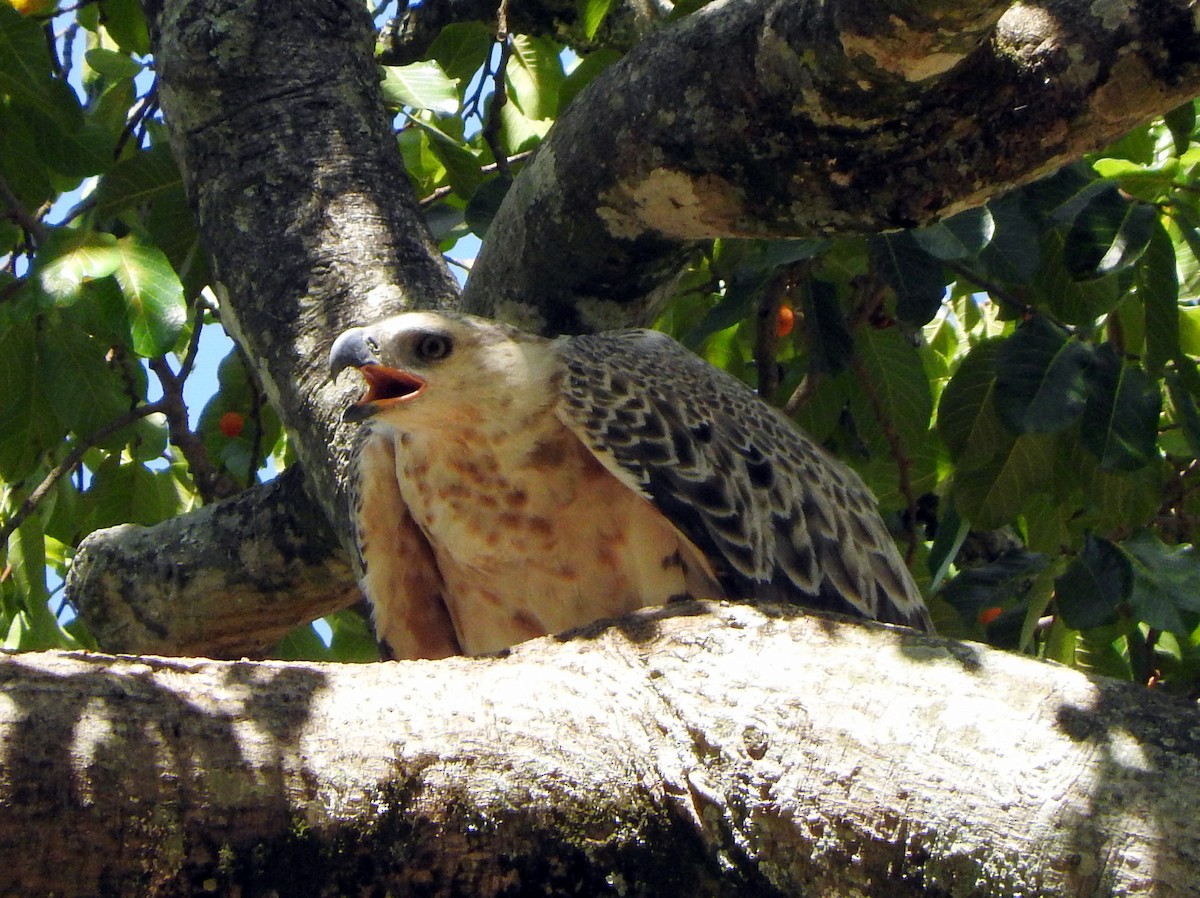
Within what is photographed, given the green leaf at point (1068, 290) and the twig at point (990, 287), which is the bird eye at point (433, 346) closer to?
the twig at point (990, 287)

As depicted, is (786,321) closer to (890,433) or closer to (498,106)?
(890,433)

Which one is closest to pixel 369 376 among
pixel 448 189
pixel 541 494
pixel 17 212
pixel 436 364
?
pixel 436 364

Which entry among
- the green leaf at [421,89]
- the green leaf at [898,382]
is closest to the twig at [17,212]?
the green leaf at [421,89]

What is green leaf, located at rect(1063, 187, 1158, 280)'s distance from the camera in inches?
140

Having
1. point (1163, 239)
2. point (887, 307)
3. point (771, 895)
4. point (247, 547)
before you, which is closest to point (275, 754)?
point (771, 895)

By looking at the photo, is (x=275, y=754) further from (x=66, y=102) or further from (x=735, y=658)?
(x=66, y=102)

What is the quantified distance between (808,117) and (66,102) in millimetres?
2393

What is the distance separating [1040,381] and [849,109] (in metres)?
1.47

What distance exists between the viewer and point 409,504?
3600mm

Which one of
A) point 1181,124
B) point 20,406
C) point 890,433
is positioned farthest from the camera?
point 890,433

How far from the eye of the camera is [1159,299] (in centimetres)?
383

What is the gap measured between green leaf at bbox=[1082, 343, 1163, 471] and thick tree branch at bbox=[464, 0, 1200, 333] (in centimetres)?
120

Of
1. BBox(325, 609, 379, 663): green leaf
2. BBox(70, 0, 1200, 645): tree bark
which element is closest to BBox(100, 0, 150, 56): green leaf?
BBox(70, 0, 1200, 645): tree bark

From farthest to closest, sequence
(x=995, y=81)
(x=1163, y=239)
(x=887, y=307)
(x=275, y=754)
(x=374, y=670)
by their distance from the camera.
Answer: (x=887, y=307), (x=1163, y=239), (x=995, y=81), (x=374, y=670), (x=275, y=754)
